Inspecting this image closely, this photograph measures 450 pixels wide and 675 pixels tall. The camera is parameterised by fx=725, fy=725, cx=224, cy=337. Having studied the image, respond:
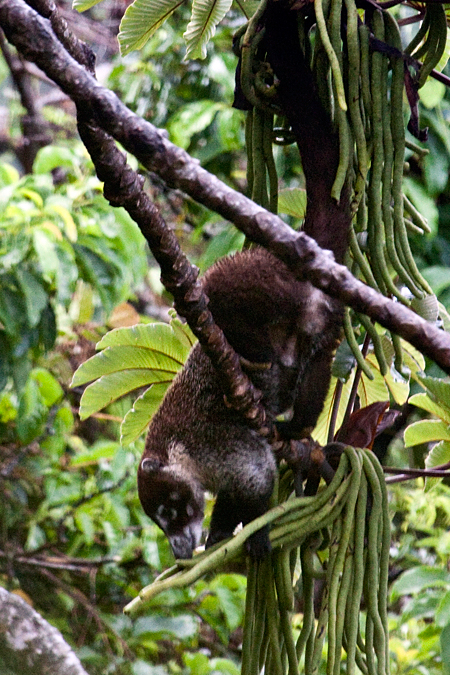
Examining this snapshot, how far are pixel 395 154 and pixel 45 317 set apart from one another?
183cm

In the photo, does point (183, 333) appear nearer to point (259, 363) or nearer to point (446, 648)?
point (259, 363)

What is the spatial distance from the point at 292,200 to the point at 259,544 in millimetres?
782

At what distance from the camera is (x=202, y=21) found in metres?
1.40

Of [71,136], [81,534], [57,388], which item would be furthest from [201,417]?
[71,136]

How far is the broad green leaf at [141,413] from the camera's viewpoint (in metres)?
1.74

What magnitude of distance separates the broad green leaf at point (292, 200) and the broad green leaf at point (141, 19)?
450mm

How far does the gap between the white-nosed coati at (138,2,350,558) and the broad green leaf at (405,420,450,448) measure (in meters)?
0.22

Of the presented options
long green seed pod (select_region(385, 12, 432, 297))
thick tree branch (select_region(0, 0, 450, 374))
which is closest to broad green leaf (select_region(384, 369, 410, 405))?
long green seed pod (select_region(385, 12, 432, 297))

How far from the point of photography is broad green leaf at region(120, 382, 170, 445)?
174cm

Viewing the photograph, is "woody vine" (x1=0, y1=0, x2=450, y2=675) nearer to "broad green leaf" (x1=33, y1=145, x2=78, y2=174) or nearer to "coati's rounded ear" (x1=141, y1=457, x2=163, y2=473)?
"coati's rounded ear" (x1=141, y1=457, x2=163, y2=473)

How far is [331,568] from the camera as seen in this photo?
1284 millimetres

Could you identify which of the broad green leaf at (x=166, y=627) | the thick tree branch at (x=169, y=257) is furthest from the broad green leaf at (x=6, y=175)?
the thick tree branch at (x=169, y=257)

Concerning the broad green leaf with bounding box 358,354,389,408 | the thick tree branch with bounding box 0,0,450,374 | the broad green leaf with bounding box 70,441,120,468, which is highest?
the thick tree branch with bounding box 0,0,450,374

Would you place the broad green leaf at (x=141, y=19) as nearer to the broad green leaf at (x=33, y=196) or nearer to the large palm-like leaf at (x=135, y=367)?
the large palm-like leaf at (x=135, y=367)
